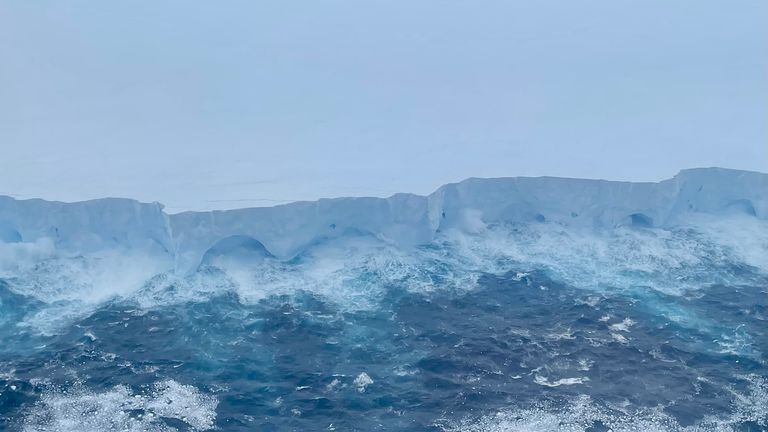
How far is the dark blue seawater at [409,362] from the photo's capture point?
41.8 ft

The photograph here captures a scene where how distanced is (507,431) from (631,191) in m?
7.73

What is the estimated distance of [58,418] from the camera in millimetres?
12578

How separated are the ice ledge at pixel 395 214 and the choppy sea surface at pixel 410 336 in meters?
0.42

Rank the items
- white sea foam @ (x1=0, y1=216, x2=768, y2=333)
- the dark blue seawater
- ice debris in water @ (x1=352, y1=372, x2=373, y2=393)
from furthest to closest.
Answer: white sea foam @ (x1=0, y1=216, x2=768, y2=333)
ice debris in water @ (x1=352, y1=372, x2=373, y2=393)
the dark blue seawater

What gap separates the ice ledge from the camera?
1656cm

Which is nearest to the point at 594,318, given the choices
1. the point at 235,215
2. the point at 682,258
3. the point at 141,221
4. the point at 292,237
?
the point at 682,258

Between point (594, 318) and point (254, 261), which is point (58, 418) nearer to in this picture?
point (254, 261)

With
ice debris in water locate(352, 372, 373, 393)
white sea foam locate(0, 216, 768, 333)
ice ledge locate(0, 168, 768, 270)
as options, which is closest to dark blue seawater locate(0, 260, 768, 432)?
ice debris in water locate(352, 372, 373, 393)

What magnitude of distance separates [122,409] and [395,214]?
730cm

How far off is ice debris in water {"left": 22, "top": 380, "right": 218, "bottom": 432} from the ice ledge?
394cm

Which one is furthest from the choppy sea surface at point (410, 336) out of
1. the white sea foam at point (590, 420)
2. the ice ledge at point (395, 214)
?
the ice ledge at point (395, 214)

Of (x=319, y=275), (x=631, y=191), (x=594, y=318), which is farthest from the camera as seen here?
(x=631, y=191)

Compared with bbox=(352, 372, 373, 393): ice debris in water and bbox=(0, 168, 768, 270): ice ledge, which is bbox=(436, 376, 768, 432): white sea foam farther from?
bbox=(0, 168, 768, 270): ice ledge

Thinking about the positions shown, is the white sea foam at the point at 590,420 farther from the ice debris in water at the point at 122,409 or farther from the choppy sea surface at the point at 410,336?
the ice debris in water at the point at 122,409
